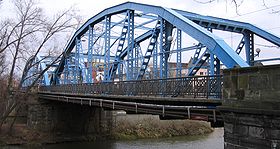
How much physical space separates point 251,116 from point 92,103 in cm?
1568

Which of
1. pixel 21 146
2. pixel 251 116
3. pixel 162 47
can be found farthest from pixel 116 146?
pixel 251 116

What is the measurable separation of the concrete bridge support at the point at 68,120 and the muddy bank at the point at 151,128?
5.36 ft

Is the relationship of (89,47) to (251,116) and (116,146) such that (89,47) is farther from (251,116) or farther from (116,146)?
(251,116)

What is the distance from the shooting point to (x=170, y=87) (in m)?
16.3

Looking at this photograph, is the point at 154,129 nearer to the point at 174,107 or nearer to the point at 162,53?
the point at 162,53

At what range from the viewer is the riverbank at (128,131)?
35312mm

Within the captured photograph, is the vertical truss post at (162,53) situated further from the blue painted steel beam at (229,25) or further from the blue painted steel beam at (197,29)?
the blue painted steel beam at (229,25)

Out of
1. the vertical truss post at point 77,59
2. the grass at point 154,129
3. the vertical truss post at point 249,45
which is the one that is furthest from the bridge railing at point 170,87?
the grass at point 154,129

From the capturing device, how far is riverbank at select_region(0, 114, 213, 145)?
3531 cm

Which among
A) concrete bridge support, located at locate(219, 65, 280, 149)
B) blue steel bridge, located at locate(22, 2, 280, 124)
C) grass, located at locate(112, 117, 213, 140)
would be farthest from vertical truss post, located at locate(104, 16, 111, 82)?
concrete bridge support, located at locate(219, 65, 280, 149)

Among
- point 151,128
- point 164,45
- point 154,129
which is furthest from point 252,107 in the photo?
point 151,128

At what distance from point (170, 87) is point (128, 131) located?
1014 inches

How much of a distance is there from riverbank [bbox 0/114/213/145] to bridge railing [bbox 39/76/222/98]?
1283 centimetres

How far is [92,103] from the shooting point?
23.8 m
